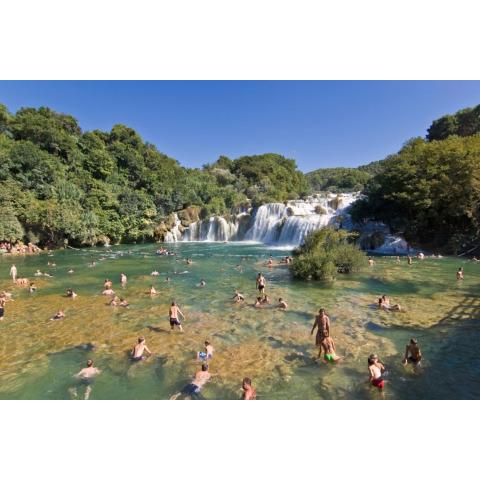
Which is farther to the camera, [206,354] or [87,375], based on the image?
[206,354]

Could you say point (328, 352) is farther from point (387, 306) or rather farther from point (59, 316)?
point (59, 316)

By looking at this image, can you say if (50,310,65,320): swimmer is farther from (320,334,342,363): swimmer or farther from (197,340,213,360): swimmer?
(320,334,342,363): swimmer

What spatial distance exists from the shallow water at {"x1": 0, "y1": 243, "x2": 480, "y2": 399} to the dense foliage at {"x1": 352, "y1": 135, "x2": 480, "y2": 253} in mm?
9978

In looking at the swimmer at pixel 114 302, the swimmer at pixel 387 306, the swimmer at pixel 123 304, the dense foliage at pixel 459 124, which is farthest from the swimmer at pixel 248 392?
the dense foliage at pixel 459 124

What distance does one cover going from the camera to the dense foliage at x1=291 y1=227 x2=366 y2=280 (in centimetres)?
1734

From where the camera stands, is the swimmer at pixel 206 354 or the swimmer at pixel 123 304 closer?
the swimmer at pixel 206 354

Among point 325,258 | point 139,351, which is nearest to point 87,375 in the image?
point 139,351

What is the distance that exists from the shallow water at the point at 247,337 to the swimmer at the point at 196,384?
15 centimetres

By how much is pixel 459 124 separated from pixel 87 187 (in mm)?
53497

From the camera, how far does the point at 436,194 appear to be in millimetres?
26797

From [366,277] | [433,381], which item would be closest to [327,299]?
[366,277]

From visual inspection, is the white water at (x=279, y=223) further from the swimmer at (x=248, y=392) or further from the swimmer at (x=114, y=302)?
the swimmer at (x=248, y=392)

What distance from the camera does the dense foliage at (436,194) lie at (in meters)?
25.4

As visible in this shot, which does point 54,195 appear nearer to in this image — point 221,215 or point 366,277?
point 221,215
